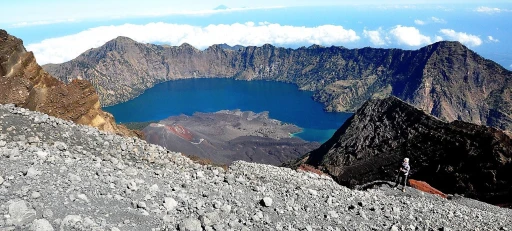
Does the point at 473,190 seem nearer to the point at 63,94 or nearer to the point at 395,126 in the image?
the point at 395,126

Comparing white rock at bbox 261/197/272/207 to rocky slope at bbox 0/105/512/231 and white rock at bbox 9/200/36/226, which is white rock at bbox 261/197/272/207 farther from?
white rock at bbox 9/200/36/226

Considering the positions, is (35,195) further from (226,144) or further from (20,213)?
(226,144)

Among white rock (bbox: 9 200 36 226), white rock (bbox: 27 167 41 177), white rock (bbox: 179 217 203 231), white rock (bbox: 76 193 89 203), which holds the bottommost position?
white rock (bbox: 179 217 203 231)

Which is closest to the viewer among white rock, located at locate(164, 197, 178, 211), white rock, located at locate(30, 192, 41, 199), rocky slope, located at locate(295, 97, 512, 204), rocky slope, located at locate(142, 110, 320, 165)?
white rock, located at locate(30, 192, 41, 199)

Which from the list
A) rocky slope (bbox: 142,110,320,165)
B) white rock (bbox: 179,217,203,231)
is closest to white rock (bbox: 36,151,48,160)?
white rock (bbox: 179,217,203,231)

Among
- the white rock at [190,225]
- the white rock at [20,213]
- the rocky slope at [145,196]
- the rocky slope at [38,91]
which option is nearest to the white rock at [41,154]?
the rocky slope at [145,196]

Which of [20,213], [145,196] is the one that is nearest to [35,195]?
[20,213]

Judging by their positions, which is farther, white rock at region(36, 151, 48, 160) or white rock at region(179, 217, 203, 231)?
white rock at region(36, 151, 48, 160)

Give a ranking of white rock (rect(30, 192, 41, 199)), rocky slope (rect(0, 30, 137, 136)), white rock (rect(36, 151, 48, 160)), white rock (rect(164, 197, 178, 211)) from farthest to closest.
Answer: rocky slope (rect(0, 30, 137, 136)), white rock (rect(36, 151, 48, 160)), white rock (rect(164, 197, 178, 211)), white rock (rect(30, 192, 41, 199))
